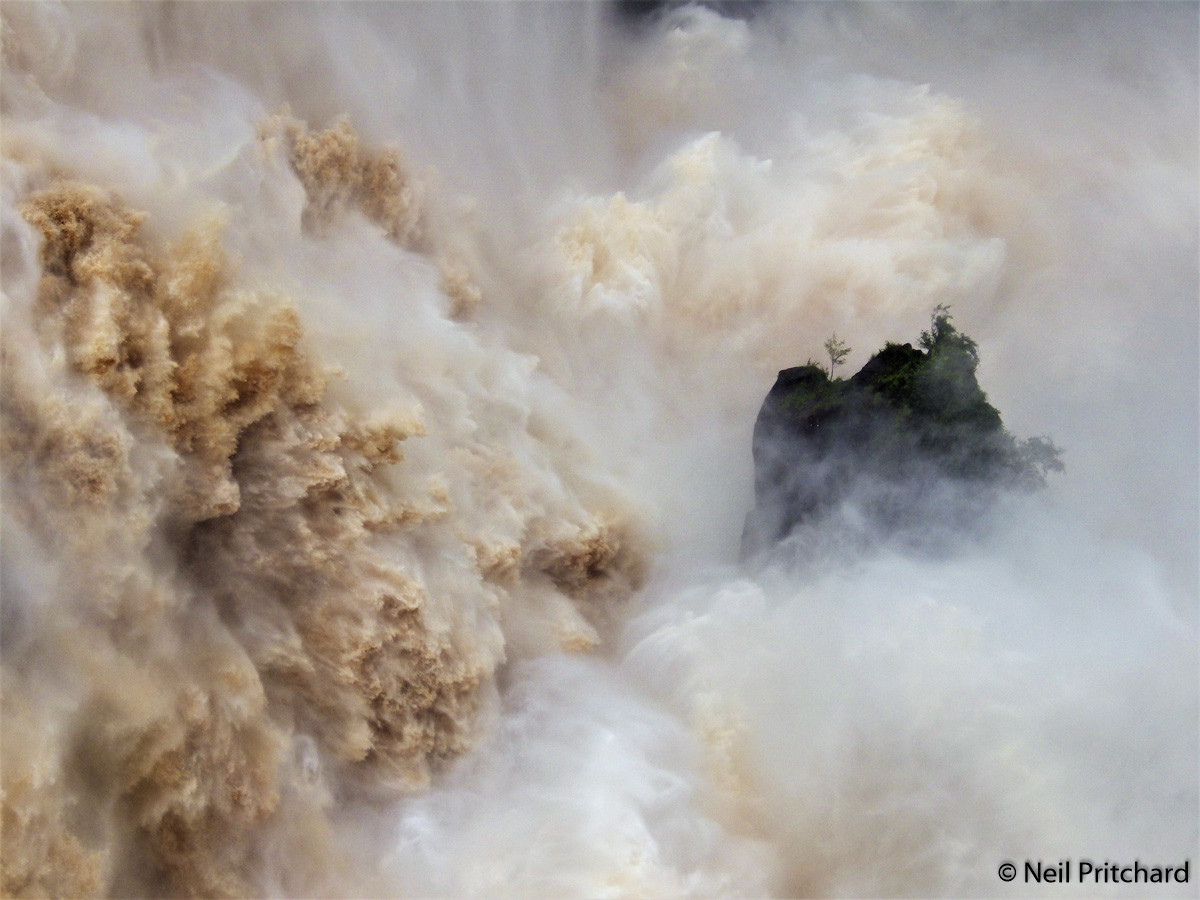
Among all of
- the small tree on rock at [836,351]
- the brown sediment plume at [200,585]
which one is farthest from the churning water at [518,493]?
the small tree on rock at [836,351]

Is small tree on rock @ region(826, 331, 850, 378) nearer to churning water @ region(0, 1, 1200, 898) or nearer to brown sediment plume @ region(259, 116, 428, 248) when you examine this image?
churning water @ region(0, 1, 1200, 898)

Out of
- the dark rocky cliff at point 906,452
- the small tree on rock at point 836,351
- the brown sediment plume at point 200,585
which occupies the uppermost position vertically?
the small tree on rock at point 836,351

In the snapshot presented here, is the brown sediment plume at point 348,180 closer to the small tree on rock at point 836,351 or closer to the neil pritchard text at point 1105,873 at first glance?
the small tree on rock at point 836,351

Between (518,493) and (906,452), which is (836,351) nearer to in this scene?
(906,452)

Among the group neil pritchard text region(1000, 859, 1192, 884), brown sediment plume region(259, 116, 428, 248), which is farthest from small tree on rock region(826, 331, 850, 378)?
neil pritchard text region(1000, 859, 1192, 884)

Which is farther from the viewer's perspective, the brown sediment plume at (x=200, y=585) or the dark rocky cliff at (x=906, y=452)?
the dark rocky cliff at (x=906, y=452)
